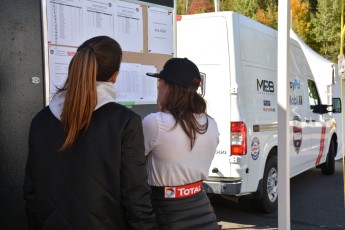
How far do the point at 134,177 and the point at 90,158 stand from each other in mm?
199

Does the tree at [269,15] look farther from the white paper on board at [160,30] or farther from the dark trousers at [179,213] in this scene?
the dark trousers at [179,213]

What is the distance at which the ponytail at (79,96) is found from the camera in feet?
5.94

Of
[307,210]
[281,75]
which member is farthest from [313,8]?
[281,75]

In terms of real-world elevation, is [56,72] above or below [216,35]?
below

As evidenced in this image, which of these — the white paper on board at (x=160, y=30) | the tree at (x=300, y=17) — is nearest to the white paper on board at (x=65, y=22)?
the white paper on board at (x=160, y=30)

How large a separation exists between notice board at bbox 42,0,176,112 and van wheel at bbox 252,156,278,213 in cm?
334

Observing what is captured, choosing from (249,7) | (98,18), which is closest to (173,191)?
(98,18)

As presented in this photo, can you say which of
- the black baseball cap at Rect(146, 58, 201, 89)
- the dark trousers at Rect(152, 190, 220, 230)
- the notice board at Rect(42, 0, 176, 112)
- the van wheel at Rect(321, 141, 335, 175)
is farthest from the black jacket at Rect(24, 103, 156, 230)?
the van wheel at Rect(321, 141, 335, 175)

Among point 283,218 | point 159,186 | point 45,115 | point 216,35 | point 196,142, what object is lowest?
point 283,218

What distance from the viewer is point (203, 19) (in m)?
5.86

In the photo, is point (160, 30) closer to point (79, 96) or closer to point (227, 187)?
point (79, 96)

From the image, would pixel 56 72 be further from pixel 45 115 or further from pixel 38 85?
pixel 45 115

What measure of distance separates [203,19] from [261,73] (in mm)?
1187

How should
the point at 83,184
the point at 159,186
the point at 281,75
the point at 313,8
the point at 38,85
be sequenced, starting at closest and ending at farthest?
the point at 83,184 → the point at 159,186 → the point at 38,85 → the point at 281,75 → the point at 313,8
